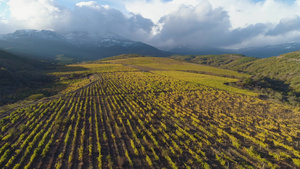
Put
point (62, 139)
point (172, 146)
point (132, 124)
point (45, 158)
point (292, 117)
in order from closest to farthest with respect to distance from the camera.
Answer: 1. point (45, 158)
2. point (172, 146)
3. point (62, 139)
4. point (132, 124)
5. point (292, 117)

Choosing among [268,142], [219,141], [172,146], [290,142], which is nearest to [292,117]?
[290,142]

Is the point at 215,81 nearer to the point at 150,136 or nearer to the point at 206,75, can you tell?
the point at 206,75

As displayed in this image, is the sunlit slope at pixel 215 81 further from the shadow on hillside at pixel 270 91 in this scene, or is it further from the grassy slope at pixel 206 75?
the shadow on hillside at pixel 270 91

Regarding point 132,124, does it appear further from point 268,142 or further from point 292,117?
point 292,117

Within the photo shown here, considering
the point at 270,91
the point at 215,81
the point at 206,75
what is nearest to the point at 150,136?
the point at 215,81

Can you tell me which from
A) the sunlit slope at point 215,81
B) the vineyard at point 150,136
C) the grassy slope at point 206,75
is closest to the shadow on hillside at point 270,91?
the sunlit slope at point 215,81

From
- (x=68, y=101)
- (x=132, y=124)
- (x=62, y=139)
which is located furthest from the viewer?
(x=68, y=101)

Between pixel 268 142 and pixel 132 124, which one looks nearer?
pixel 268 142

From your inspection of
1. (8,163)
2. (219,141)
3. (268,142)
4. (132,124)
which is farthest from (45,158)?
(268,142)
